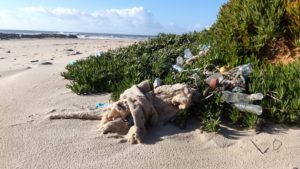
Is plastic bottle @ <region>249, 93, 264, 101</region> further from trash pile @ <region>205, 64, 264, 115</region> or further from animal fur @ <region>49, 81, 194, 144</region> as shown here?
animal fur @ <region>49, 81, 194, 144</region>

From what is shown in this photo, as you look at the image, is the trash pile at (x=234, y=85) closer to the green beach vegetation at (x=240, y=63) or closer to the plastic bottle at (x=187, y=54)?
the green beach vegetation at (x=240, y=63)

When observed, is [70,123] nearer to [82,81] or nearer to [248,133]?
[82,81]

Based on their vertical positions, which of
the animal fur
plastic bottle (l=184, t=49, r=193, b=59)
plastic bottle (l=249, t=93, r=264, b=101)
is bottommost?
the animal fur

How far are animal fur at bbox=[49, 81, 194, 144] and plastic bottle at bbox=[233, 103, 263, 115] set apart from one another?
514 mm

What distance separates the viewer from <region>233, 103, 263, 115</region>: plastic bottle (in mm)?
4121

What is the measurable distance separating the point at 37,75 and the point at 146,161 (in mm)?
4589

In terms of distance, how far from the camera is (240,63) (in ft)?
18.1

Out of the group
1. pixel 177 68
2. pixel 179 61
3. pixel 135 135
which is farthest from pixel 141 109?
pixel 179 61

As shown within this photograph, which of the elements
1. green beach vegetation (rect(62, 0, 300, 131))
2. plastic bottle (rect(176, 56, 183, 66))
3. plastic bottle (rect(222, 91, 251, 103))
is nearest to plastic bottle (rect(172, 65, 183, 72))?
green beach vegetation (rect(62, 0, 300, 131))

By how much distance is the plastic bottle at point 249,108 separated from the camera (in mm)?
4121

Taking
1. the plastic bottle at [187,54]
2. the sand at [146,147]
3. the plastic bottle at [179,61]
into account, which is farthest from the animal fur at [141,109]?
the plastic bottle at [187,54]

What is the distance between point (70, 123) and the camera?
4.72 m

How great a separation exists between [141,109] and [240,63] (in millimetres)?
1896

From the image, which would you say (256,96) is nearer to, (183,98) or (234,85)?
(234,85)
